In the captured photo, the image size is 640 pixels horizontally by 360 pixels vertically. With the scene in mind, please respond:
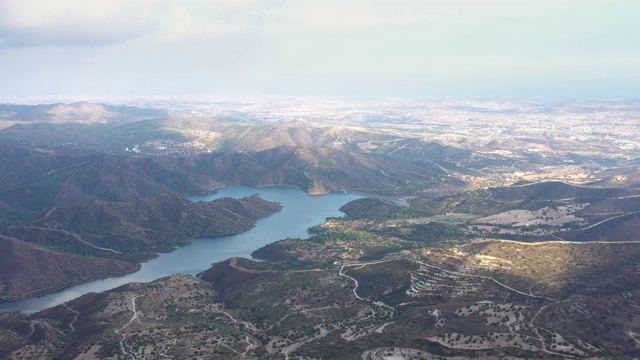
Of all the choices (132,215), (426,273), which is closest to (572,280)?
(426,273)

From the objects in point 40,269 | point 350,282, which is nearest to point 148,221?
point 40,269

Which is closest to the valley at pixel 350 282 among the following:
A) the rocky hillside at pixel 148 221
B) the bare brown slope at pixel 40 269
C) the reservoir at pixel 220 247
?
the bare brown slope at pixel 40 269

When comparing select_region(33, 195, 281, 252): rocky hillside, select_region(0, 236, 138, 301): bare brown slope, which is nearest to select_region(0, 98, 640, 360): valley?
select_region(0, 236, 138, 301): bare brown slope

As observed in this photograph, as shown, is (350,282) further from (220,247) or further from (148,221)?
(148,221)

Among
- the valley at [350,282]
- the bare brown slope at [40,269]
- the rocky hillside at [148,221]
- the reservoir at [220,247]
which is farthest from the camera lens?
the rocky hillside at [148,221]

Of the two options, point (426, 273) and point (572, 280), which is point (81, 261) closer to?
point (426, 273)

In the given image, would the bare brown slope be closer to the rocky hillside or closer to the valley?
the valley

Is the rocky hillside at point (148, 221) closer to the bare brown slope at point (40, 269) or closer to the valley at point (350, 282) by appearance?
the valley at point (350, 282)
